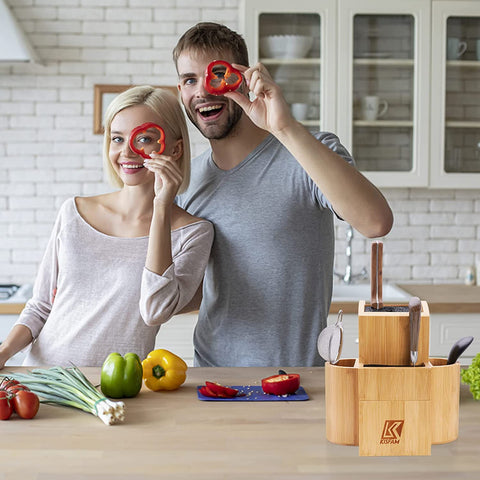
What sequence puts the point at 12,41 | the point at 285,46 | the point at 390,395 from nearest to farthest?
the point at 390,395, the point at 12,41, the point at 285,46

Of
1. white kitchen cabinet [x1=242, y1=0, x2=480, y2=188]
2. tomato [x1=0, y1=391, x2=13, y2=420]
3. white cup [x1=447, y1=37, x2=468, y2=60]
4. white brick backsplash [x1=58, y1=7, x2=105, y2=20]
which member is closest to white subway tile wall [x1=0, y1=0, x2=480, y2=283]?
white brick backsplash [x1=58, y1=7, x2=105, y2=20]

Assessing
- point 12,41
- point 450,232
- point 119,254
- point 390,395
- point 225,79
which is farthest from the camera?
point 450,232

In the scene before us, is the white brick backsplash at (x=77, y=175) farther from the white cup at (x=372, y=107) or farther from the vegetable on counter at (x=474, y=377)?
the vegetable on counter at (x=474, y=377)

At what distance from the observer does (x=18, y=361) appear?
322cm

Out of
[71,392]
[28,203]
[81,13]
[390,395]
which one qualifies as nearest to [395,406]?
[390,395]

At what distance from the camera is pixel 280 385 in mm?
1586

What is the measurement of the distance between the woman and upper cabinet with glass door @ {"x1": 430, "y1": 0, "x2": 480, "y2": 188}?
1813 millimetres

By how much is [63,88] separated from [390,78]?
167 cm

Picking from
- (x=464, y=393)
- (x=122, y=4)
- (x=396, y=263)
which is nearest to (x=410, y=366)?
(x=464, y=393)

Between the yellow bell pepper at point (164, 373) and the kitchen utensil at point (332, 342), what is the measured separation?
470 mm

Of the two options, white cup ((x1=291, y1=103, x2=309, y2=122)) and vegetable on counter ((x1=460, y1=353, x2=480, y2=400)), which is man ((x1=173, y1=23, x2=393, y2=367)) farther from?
white cup ((x1=291, y1=103, x2=309, y2=122))

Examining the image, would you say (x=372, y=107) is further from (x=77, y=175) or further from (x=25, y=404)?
(x=25, y=404)

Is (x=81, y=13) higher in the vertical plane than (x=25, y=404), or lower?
higher

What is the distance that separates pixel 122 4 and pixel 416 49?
151 cm
